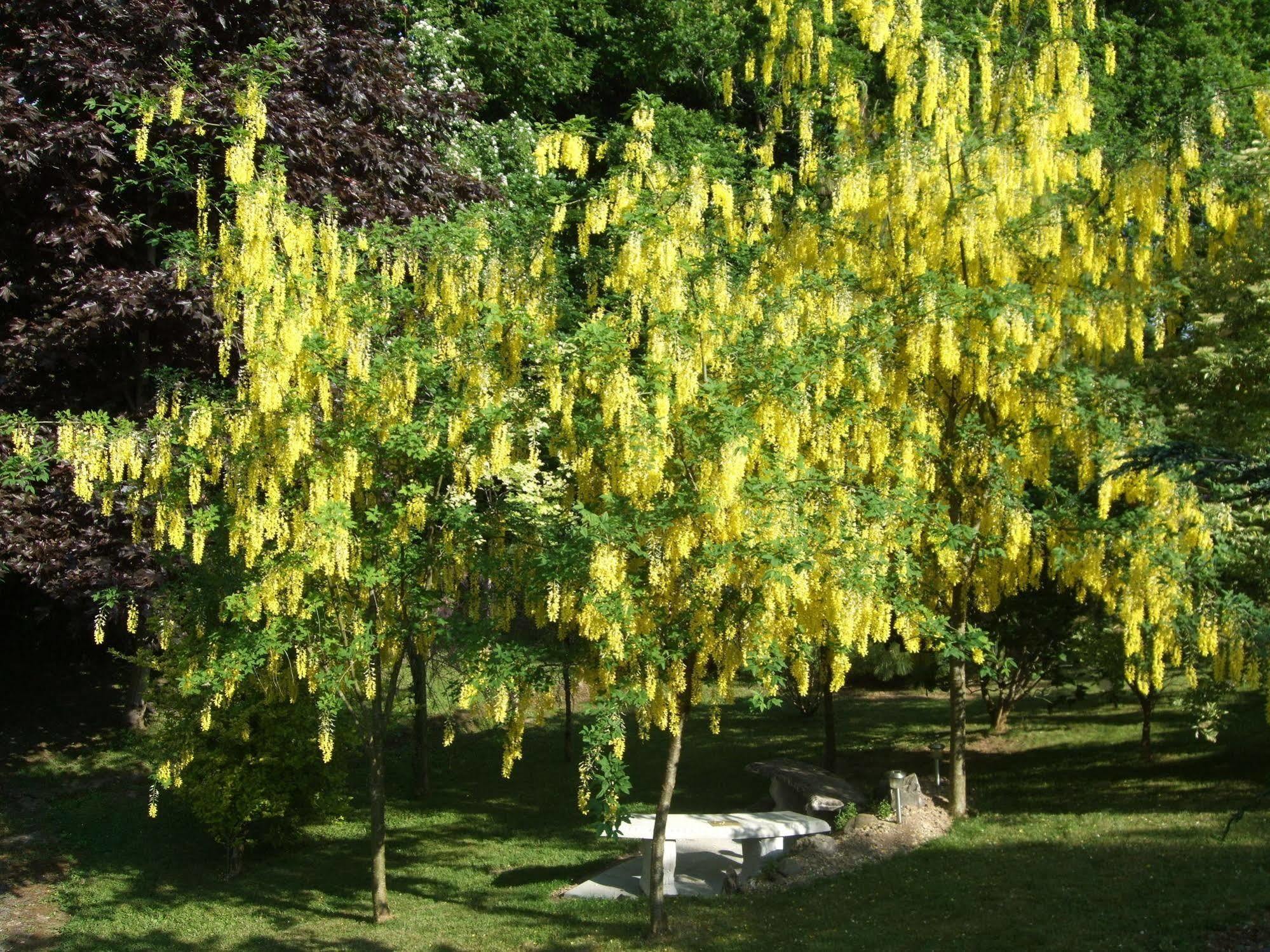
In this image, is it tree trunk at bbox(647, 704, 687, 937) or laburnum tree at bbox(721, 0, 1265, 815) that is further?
laburnum tree at bbox(721, 0, 1265, 815)

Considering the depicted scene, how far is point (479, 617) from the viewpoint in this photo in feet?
34.6

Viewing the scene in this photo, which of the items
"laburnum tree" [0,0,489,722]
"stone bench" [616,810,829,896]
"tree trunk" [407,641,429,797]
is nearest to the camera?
"stone bench" [616,810,829,896]

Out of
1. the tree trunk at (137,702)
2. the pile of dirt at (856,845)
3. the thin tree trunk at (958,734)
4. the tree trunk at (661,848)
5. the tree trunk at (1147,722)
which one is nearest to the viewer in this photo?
the tree trunk at (661,848)

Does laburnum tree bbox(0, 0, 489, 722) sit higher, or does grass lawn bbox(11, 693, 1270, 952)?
laburnum tree bbox(0, 0, 489, 722)

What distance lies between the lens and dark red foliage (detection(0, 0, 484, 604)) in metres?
14.3

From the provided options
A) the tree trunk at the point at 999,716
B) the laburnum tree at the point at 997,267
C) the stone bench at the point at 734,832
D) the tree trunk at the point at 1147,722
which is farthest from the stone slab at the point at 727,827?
the tree trunk at the point at 999,716

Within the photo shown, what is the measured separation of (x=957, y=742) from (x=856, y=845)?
5.57ft

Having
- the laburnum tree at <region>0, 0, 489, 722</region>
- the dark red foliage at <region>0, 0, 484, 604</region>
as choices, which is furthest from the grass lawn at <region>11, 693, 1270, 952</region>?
the dark red foliage at <region>0, 0, 484, 604</region>

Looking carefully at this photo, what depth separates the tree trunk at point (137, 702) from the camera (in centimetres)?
1791

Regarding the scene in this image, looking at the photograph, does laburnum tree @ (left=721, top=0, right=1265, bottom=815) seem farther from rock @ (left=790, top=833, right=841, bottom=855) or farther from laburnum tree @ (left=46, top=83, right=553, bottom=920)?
laburnum tree @ (left=46, top=83, right=553, bottom=920)

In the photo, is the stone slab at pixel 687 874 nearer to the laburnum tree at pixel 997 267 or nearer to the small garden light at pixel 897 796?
the small garden light at pixel 897 796

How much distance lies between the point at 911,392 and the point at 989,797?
532 centimetres

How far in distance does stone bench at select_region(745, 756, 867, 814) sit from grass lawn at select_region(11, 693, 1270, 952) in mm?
1377

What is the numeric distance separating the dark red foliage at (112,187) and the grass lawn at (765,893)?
383 centimetres
